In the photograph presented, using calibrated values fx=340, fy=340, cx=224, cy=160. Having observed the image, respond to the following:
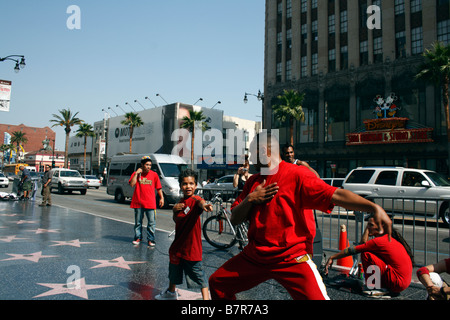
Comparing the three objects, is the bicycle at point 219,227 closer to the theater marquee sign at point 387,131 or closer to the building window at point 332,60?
the theater marquee sign at point 387,131

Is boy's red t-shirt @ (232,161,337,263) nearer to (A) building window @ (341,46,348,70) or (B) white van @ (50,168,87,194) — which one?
(B) white van @ (50,168,87,194)

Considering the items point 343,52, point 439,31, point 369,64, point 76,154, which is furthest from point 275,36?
point 76,154

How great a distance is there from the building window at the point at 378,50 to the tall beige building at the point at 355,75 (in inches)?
3.5

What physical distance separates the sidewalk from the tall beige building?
85.5ft

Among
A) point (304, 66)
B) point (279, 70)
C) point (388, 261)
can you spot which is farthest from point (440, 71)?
point (388, 261)

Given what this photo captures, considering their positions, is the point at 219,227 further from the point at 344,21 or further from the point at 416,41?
the point at 344,21

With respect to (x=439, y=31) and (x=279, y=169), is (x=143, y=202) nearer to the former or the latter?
(x=279, y=169)

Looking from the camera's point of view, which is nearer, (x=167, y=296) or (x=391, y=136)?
(x=167, y=296)

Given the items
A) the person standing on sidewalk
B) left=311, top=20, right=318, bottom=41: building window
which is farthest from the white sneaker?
left=311, top=20, right=318, bottom=41: building window

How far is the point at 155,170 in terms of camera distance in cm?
1725

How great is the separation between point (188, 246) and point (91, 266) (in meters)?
2.64

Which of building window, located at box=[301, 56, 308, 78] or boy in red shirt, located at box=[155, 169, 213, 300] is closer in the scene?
boy in red shirt, located at box=[155, 169, 213, 300]

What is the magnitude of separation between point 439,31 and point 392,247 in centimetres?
3061

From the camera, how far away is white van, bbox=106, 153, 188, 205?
1628 centimetres
